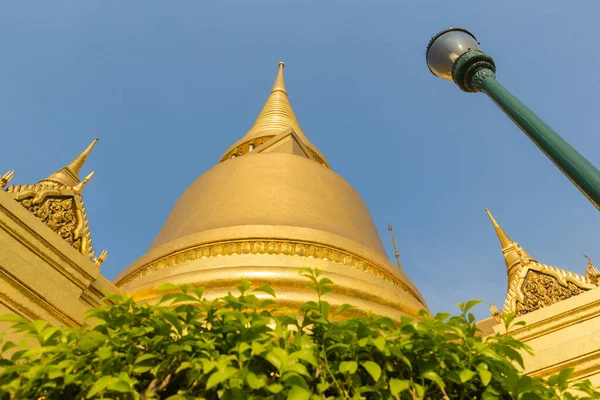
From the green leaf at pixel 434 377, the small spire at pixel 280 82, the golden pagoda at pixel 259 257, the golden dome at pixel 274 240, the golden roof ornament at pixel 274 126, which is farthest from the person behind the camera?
the small spire at pixel 280 82

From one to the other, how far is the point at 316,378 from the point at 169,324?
2.32ft

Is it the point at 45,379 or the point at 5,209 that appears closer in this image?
the point at 45,379

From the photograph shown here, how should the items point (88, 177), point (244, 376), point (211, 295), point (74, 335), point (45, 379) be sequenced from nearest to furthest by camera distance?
point (244, 376)
point (45, 379)
point (74, 335)
point (211, 295)
point (88, 177)

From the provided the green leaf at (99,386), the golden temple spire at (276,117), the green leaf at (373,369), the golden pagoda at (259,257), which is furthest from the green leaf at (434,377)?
the golden temple spire at (276,117)

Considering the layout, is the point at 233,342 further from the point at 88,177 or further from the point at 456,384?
the point at 88,177

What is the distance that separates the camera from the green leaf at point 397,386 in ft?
7.17

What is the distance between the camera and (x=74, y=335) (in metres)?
2.44

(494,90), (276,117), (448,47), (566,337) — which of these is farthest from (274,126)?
(566,337)

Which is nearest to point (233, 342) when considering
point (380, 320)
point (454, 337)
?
point (380, 320)

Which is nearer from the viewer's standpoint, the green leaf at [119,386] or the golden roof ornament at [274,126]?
the green leaf at [119,386]

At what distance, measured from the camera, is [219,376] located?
2.03 meters

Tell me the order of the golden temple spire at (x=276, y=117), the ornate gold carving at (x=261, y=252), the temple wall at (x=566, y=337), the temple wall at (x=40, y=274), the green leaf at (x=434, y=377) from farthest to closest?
the golden temple spire at (x=276, y=117), the ornate gold carving at (x=261, y=252), the temple wall at (x=566, y=337), the temple wall at (x=40, y=274), the green leaf at (x=434, y=377)

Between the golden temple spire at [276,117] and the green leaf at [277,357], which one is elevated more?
the golden temple spire at [276,117]

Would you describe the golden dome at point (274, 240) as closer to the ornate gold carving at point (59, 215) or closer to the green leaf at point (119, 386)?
the ornate gold carving at point (59, 215)
